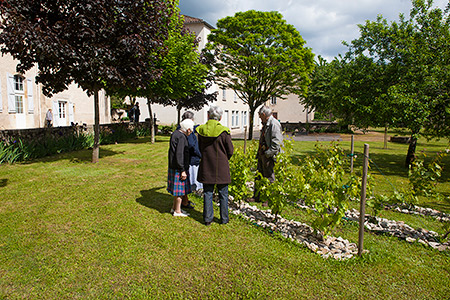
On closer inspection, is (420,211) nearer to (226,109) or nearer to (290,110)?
(226,109)

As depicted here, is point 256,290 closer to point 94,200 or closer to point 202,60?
point 94,200

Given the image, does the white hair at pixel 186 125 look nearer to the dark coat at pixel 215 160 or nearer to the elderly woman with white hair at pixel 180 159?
the elderly woman with white hair at pixel 180 159

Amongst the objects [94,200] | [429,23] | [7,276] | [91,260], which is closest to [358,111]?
[429,23]

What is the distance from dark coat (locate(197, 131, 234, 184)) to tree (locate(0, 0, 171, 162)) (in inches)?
222

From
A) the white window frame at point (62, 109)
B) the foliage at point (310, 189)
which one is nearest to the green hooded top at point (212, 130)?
the foliage at point (310, 189)

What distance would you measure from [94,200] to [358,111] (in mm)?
9443

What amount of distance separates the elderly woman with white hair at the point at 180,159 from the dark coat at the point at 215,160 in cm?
35

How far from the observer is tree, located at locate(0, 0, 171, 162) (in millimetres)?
7855

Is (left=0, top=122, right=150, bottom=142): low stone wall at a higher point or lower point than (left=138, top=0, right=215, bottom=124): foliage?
lower

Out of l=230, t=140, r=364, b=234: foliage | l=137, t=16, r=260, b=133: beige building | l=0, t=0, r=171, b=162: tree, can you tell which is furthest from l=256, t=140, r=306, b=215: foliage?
l=137, t=16, r=260, b=133: beige building

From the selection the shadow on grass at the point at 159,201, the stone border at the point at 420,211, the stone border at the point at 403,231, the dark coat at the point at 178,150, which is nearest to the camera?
the stone border at the point at 403,231

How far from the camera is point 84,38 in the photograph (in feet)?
28.9

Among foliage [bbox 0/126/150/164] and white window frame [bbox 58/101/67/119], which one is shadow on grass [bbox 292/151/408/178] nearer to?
foliage [bbox 0/126/150/164]

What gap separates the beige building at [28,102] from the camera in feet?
55.0
